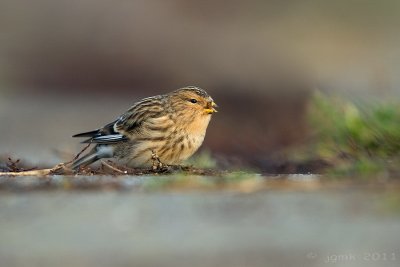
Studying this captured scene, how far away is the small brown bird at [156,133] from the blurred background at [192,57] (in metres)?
2.67

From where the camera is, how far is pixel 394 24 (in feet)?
67.1

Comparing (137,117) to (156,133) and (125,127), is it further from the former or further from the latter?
(156,133)

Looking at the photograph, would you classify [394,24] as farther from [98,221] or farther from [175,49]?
[98,221]

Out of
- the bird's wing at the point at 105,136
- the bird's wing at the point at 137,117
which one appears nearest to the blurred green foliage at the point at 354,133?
the bird's wing at the point at 137,117

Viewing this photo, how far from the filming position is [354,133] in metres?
7.44

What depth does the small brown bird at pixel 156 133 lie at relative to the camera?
7.70 metres

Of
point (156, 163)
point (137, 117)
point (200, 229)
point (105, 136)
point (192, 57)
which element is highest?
point (192, 57)

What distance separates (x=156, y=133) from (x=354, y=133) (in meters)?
1.55

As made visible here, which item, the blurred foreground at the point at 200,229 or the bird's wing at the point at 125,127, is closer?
the blurred foreground at the point at 200,229

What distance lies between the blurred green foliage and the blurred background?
2.80m

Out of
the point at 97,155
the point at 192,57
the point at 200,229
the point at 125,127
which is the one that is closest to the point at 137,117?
the point at 125,127

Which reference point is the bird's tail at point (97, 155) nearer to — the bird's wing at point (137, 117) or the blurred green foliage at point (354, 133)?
the bird's wing at point (137, 117)

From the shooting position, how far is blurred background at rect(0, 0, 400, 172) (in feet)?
43.1

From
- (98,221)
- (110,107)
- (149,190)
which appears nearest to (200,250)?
(98,221)
